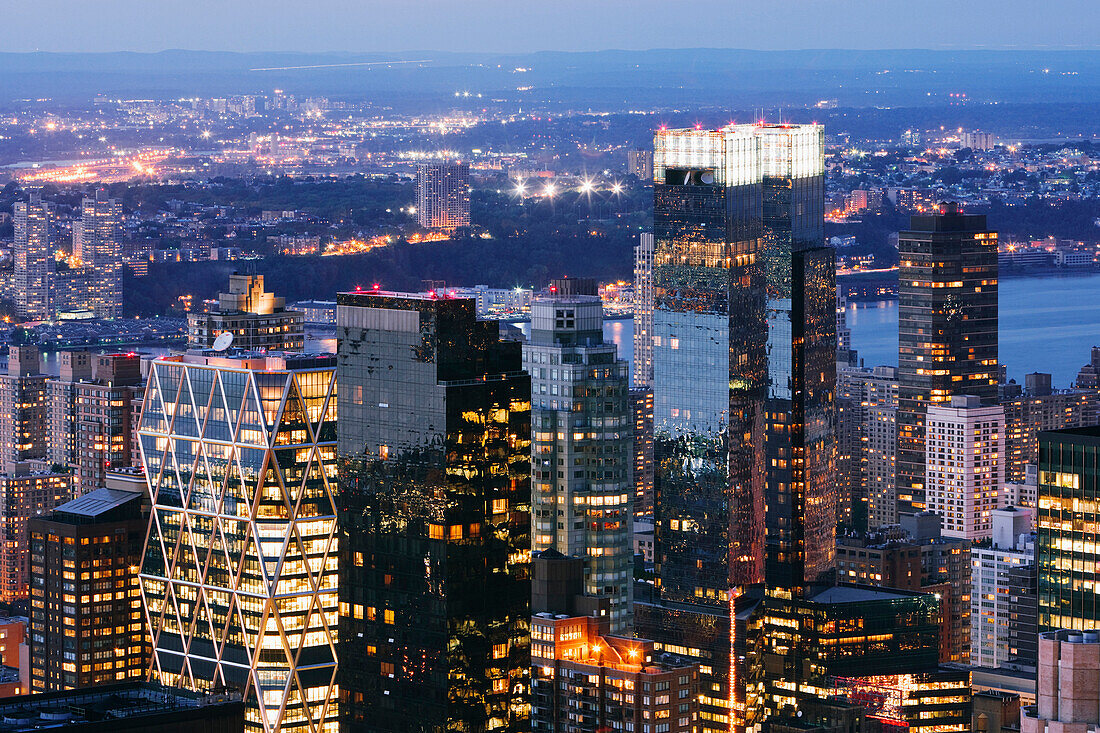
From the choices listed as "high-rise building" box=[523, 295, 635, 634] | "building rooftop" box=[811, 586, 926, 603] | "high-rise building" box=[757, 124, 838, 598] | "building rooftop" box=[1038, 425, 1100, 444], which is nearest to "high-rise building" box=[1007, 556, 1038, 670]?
"high-rise building" box=[757, 124, 838, 598]

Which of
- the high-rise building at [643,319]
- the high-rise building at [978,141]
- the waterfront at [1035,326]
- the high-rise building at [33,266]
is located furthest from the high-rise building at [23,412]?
the high-rise building at [978,141]

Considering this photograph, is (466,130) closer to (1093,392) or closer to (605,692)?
(1093,392)

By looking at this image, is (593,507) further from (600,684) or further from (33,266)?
(33,266)

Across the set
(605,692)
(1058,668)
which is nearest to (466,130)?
(605,692)

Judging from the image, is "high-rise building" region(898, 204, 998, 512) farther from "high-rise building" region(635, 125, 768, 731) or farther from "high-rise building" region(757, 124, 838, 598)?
"high-rise building" region(635, 125, 768, 731)

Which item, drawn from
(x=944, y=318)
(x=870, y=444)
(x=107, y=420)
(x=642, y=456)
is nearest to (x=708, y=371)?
(x=642, y=456)
